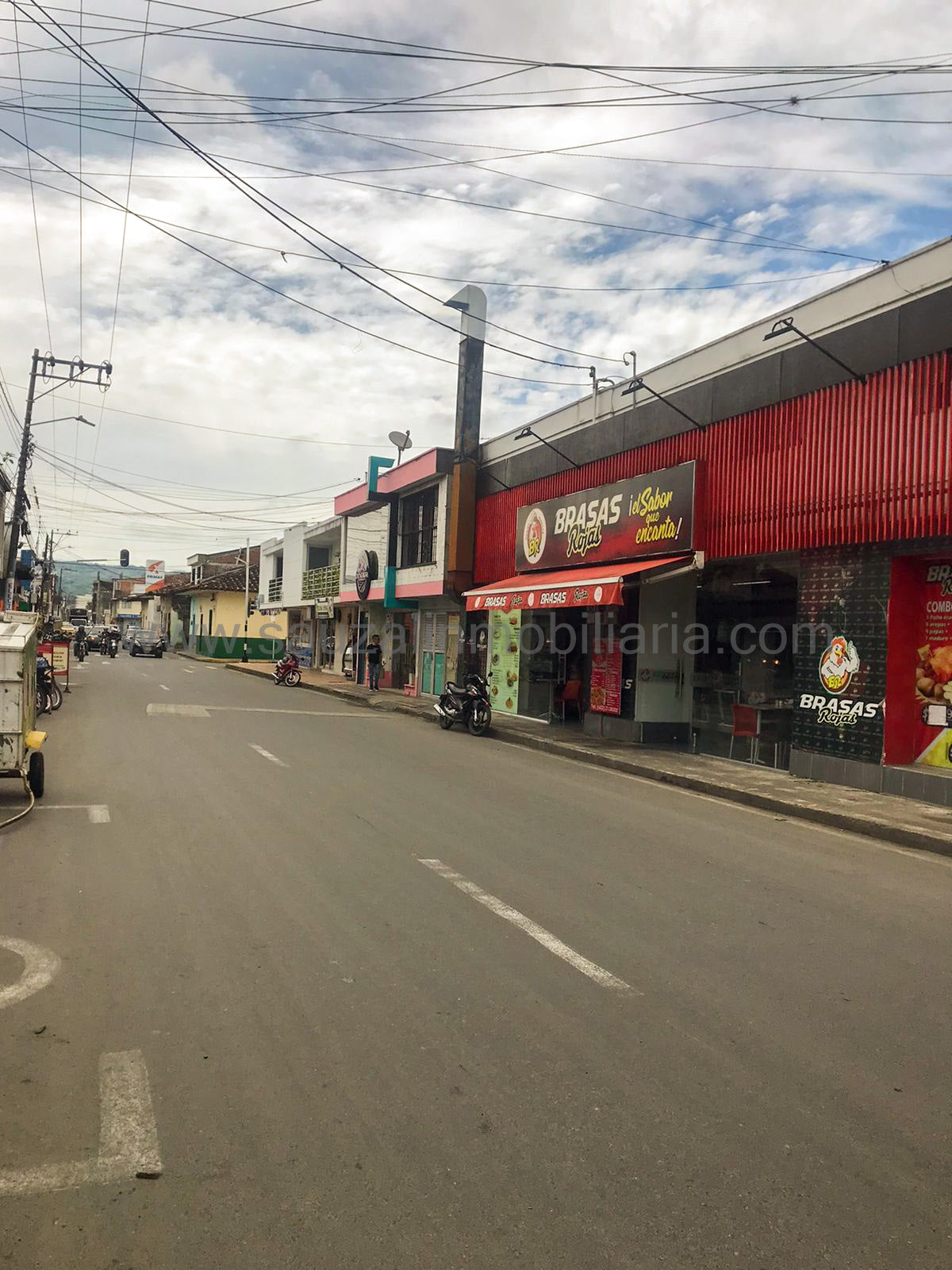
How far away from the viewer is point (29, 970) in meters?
4.95

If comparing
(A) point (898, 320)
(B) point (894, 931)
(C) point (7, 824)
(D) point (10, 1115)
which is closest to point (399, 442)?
(A) point (898, 320)

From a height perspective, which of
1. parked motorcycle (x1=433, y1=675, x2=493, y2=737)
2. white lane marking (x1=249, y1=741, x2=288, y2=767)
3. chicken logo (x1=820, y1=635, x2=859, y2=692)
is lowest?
white lane marking (x1=249, y1=741, x2=288, y2=767)

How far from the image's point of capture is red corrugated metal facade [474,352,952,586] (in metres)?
11.1

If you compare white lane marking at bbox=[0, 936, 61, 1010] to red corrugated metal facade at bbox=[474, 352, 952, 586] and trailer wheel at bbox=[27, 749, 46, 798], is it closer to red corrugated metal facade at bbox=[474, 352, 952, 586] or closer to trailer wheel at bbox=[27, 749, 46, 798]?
trailer wheel at bbox=[27, 749, 46, 798]

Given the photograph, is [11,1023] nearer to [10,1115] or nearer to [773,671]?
[10,1115]

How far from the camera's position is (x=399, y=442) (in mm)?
31188

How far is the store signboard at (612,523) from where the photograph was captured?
15547 millimetres

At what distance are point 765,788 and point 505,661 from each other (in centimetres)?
1159

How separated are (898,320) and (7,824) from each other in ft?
36.3

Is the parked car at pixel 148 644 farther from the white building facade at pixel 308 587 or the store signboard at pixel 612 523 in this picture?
the store signboard at pixel 612 523

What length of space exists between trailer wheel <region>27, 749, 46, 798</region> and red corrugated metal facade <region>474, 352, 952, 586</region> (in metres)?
9.56

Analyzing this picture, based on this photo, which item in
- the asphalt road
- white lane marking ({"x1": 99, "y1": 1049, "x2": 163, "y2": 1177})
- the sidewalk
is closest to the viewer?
the asphalt road

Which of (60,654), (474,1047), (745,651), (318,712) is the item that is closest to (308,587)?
(60,654)

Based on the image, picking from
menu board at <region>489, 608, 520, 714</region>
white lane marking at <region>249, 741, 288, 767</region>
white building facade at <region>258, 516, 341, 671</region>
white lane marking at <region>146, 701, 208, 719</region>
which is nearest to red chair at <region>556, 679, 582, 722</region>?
menu board at <region>489, 608, 520, 714</region>
